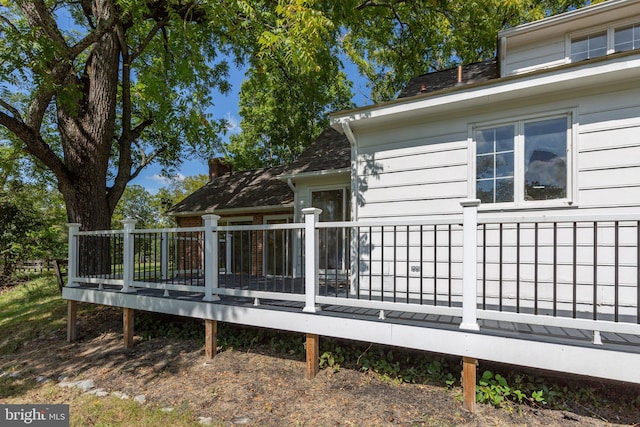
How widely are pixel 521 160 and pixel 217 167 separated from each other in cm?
1371

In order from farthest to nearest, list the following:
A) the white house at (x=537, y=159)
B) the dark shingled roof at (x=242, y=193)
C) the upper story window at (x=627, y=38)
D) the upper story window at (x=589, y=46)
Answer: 1. the dark shingled roof at (x=242, y=193)
2. the upper story window at (x=589, y=46)
3. the upper story window at (x=627, y=38)
4. the white house at (x=537, y=159)

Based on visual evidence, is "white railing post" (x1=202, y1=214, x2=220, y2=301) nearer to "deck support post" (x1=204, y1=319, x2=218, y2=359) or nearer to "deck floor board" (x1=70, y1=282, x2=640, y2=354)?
"deck floor board" (x1=70, y1=282, x2=640, y2=354)

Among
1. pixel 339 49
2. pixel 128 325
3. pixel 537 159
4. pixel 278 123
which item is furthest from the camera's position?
pixel 278 123

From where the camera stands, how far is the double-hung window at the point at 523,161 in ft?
13.8

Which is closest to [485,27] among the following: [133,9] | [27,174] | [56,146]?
[133,9]

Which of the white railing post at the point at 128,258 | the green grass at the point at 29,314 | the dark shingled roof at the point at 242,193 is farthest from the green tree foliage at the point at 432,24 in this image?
the green grass at the point at 29,314

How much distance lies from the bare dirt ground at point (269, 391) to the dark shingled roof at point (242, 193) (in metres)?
5.77

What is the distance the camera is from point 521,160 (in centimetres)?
436

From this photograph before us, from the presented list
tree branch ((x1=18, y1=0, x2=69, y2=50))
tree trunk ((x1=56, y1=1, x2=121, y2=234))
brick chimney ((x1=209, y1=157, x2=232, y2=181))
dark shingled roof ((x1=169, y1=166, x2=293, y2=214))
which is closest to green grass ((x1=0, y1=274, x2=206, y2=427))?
tree trunk ((x1=56, y1=1, x2=121, y2=234))

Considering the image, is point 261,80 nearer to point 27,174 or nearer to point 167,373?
point 167,373

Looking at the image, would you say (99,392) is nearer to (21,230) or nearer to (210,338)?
(210,338)

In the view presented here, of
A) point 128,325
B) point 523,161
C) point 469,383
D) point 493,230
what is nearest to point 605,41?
point 523,161

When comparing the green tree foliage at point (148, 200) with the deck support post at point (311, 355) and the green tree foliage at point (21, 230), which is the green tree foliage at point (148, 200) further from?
the deck support post at point (311, 355)

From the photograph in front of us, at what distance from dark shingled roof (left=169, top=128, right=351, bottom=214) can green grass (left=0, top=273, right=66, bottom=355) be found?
496 cm
